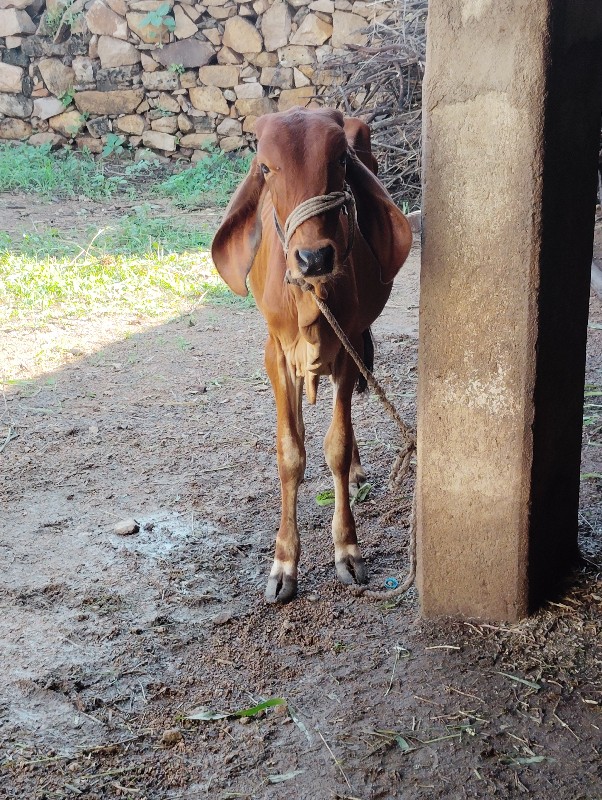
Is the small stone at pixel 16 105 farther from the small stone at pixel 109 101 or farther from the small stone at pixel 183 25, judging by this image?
the small stone at pixel 183 25

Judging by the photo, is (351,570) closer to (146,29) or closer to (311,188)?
(311,188)

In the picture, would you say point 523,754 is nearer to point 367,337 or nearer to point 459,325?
point 459,325

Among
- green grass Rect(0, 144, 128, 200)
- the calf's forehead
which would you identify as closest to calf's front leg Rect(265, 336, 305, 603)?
the calf's forehead

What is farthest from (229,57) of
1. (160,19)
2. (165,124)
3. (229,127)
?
(165,124)

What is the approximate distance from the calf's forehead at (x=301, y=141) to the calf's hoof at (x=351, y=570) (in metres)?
1.59

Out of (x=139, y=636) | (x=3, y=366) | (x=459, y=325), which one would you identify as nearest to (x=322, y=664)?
(x=139, y=636)

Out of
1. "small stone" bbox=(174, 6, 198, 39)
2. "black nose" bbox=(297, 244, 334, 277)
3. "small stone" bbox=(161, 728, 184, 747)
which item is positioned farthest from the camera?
"small stone" bbox=(174, 6, 198, 39)

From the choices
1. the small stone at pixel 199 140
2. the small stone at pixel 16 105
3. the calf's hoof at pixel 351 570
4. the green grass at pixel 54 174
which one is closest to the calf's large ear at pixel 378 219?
the calf's hoof at pixel 351 570

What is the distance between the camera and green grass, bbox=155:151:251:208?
10844mm

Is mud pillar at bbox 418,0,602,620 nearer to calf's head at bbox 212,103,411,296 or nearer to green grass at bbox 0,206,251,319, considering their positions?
calf's head at bbox 212,103,411,296

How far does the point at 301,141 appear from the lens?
293 centimetres

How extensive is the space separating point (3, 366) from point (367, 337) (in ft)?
9.74

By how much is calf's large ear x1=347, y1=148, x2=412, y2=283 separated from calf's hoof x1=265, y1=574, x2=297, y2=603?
4.32 feet

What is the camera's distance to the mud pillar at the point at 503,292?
104 inches
